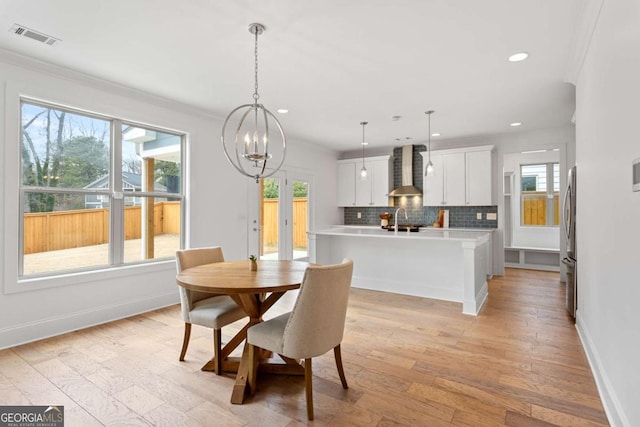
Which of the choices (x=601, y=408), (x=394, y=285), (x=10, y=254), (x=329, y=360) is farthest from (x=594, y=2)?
(x=10, y=254)

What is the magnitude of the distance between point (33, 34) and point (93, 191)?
4.92ft

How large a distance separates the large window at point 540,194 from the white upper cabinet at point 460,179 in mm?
1875

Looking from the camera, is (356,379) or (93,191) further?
(93,191)

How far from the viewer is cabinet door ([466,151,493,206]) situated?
5.68 meters

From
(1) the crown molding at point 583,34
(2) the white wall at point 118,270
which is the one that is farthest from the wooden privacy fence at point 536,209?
(2) the white wall at point 118,270

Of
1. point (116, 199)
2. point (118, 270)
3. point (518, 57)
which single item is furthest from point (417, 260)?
point (116, 199)

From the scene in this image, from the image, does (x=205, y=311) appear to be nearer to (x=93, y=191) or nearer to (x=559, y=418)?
(x=93, y=191)

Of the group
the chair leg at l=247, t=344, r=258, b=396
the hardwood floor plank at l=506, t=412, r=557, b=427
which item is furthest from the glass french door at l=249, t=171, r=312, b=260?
Answer: the hardwood floor plank at l=506, t=412, r=557, b=427

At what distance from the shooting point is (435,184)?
6.22 m

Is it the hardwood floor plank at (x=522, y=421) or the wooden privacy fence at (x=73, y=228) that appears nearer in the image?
the hardwood floor plank at (x=522, y=421)

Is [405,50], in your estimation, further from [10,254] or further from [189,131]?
[10,254]

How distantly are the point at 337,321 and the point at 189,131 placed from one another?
133 inches

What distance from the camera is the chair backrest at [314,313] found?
5.99 ft

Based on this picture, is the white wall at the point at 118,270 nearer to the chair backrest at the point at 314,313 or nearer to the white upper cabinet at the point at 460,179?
the chair backrest at the point at 314,313
